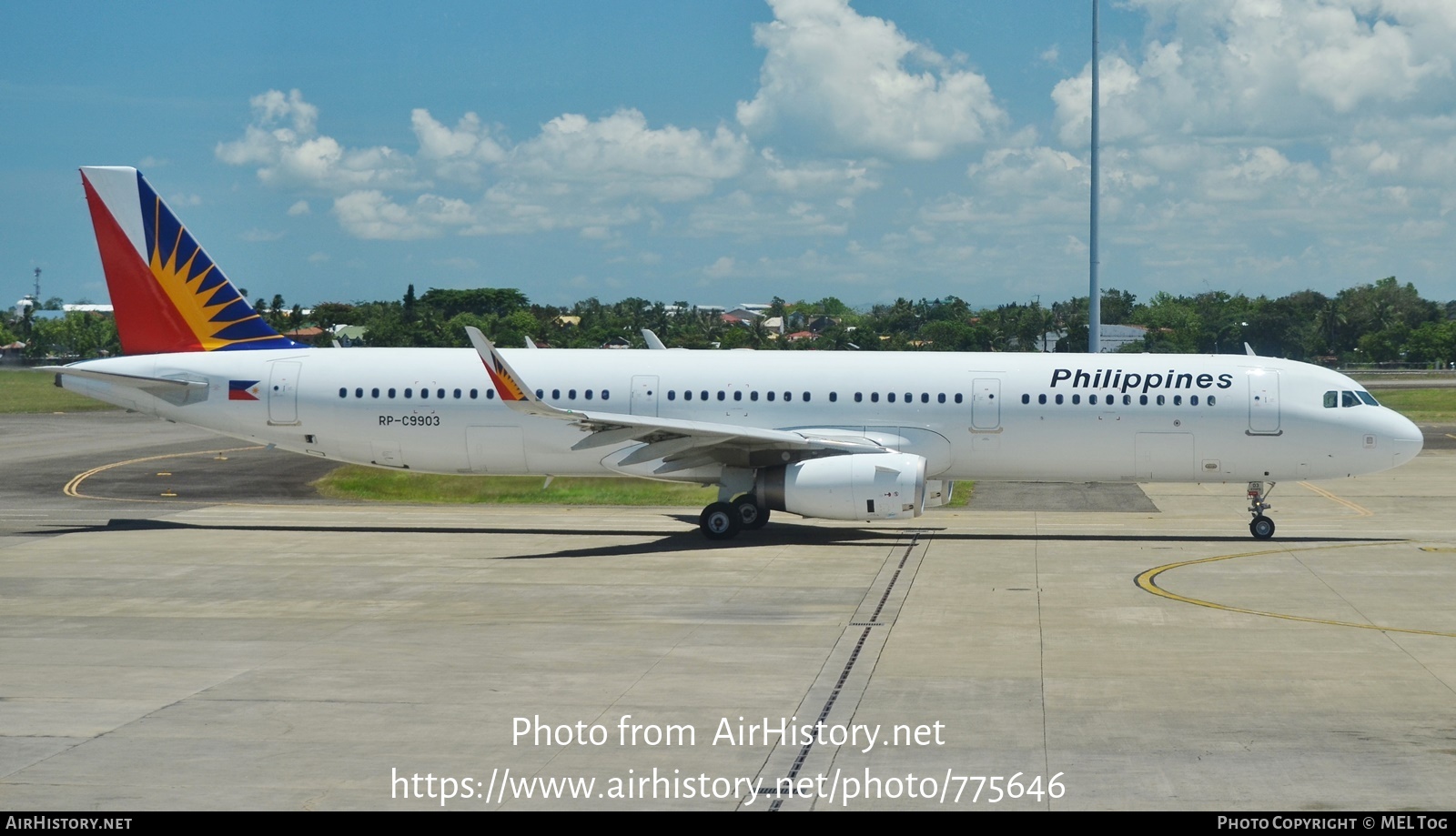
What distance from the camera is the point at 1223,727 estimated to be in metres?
14.0

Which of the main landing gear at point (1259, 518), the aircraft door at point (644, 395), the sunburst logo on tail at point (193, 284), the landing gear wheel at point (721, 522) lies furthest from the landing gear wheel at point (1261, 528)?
the sunburst logo on tail at point (193, 284)

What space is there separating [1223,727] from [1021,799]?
11.3 ft

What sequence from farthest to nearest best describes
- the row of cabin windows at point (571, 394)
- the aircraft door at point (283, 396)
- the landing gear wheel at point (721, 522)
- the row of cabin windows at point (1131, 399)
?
the aircraft door at point (283, 396) → the row of cabin windows at point (571, 394) → the landing gear wheel at point (721, 522) → the row of cabin windows at point (1131, 399)

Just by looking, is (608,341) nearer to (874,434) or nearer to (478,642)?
(874,434)

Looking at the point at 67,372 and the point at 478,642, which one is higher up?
the point at 67,372

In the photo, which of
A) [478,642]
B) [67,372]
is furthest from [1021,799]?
[67,372]

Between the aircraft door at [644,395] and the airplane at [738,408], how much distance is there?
0.05m

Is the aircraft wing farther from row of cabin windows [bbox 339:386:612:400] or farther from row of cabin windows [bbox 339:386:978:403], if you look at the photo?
row of cabin windows [bbox 339:386:612:400]

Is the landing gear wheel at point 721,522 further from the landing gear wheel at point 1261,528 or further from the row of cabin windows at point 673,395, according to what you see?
the landing gear wheel at point 1261,528

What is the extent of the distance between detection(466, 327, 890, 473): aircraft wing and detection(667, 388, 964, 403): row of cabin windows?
0.62 m

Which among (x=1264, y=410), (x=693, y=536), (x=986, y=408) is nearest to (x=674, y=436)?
(x=693, y=536)

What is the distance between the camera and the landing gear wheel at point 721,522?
95.7 ft
